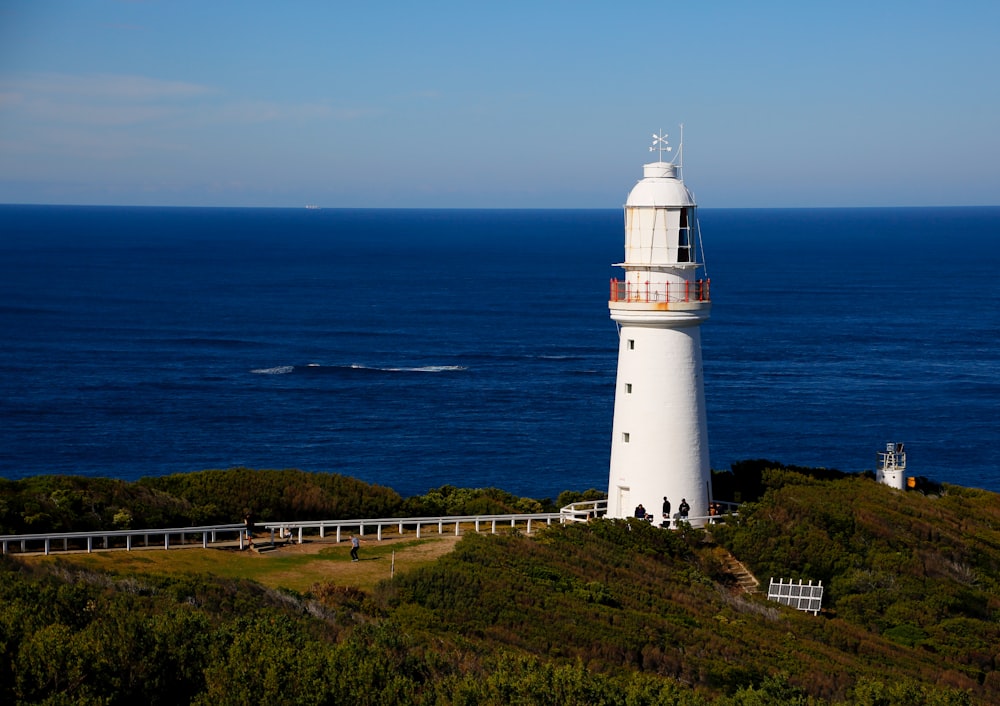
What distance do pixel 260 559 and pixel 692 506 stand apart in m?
9.90

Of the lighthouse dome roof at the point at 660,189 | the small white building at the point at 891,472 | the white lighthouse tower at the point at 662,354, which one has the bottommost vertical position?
the small white building at the point at 891,472

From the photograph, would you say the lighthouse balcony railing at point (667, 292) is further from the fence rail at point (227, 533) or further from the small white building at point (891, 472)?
the small white building at point (891, 472)

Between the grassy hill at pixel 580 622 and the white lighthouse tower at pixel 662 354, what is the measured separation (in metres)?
1.53

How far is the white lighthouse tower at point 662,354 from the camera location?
92.2 ft

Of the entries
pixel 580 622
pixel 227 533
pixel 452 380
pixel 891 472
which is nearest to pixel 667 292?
pixel 580 622

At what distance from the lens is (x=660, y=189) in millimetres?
28391

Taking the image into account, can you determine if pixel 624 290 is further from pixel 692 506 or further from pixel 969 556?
pixel 969 556

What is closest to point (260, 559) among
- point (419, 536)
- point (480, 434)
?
point (419, 536)

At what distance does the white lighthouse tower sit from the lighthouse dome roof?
3cm

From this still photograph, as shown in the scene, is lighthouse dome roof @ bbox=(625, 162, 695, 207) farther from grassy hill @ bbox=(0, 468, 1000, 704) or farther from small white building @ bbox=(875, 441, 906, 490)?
small white building @ bbox=(875, 441, 906, 490)

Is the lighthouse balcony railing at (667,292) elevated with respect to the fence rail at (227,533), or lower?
elevated

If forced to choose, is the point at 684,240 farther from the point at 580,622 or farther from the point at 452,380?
the point at 452,380

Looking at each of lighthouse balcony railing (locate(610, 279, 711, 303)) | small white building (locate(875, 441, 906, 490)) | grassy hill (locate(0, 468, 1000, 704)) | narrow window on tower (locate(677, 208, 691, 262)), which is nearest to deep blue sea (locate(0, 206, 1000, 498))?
small white building (locate(875, 441, 906, 490))

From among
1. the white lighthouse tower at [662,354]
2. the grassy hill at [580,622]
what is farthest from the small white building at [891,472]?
the white lighthouse tower at [662,354]
